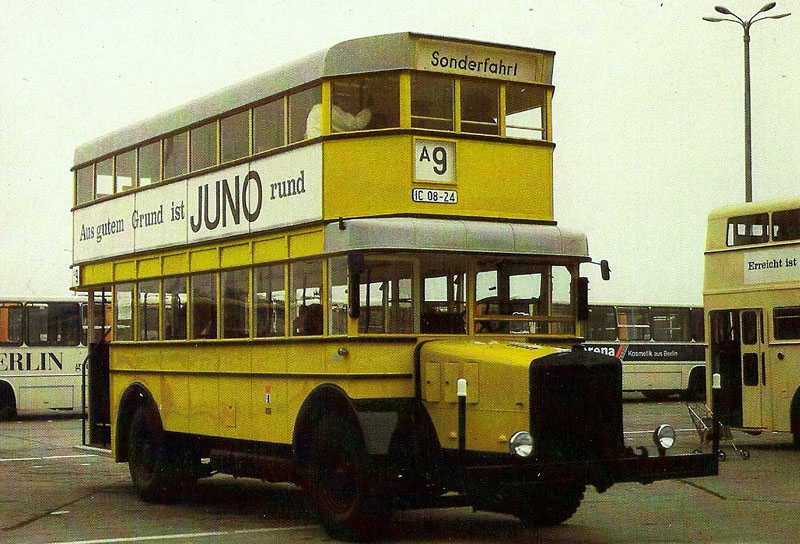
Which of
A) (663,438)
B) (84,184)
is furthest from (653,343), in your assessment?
(663,438)

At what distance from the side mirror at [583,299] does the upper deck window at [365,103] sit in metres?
2.34

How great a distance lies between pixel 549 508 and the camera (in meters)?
13.2

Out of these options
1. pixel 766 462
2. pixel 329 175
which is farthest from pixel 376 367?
pixel 766 462

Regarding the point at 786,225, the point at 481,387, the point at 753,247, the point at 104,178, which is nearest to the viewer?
the point at 481,387

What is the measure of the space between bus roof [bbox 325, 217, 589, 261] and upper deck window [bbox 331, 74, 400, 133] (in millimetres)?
959

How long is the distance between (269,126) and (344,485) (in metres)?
3.89

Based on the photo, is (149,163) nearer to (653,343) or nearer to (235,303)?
(235,303)

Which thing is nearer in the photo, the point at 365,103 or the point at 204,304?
the point at 365,103

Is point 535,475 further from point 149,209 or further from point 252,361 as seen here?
point 149,209

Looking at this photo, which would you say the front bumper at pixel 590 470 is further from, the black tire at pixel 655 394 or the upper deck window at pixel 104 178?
the black tire at pixel 655 394

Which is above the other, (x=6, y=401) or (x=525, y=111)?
(x=525, y=111)

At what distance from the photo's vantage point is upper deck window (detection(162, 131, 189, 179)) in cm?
1603

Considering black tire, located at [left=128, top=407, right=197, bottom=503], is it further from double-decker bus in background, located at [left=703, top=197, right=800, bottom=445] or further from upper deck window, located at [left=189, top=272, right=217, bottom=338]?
double-decker bus in background, located at [left=703, top=197, right=800, bottom=445]

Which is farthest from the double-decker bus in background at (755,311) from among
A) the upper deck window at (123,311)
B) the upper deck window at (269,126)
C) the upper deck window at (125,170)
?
the upper deck window at (269,126)
